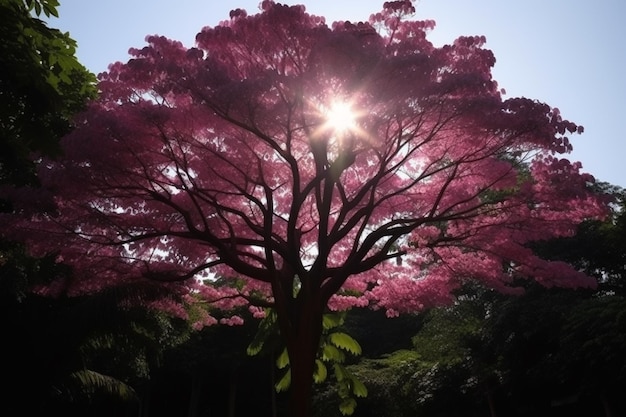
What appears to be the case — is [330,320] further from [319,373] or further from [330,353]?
[319,373]

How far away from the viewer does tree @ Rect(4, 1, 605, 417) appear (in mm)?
7695

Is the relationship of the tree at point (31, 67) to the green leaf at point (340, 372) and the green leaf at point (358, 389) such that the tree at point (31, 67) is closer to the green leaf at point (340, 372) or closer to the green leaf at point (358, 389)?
the green leaf at point (340, 372)

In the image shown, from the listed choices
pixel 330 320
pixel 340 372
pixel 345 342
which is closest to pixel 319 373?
pixel 345 342

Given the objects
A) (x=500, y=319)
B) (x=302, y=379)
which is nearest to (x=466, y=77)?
(x=302, y=379)

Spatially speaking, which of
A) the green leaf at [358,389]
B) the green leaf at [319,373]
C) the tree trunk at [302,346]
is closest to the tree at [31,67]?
the tree trunk at [302,346]

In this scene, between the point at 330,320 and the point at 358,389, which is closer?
the point at 330,320

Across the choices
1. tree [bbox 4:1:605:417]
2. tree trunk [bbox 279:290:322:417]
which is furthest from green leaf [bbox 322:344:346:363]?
tree trunk [bbox 279:290:322:417]

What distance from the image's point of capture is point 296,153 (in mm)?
10164

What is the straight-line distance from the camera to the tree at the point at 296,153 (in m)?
7.70

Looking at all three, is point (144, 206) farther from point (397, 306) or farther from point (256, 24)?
point (397, 306)

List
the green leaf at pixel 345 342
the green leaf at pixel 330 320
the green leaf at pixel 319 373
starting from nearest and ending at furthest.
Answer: the green leaf at pixel 330 320
the green leaf at pixel 345 342
the green leaf at pixel 319 373

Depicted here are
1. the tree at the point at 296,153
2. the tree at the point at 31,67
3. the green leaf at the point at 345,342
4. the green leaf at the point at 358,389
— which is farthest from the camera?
the green leaf at the point at 358,389

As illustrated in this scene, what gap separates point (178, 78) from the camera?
25.1 ft

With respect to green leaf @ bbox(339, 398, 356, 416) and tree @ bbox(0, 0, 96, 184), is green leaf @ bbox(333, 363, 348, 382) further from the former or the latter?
tree @ bbox(0, 0, 96, 184)
